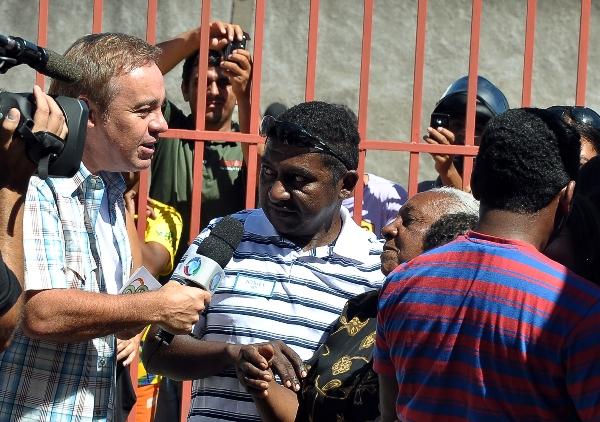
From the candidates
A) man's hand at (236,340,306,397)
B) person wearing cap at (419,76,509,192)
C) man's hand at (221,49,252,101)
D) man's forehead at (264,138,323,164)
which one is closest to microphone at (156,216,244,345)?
man's hand at (236,340,306,397)

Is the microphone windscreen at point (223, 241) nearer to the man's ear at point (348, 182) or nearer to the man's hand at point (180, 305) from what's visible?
the man's hand at point (180, 305)

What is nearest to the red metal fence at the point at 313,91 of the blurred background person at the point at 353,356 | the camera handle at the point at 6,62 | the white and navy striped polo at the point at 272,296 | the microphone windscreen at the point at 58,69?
the white and navy striped polo at the point at 272,296

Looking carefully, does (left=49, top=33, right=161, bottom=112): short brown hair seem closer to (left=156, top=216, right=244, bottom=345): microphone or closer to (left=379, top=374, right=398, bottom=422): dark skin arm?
(left=156, top=216, right=244, bottom=345): microphone

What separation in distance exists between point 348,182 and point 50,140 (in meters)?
1.29

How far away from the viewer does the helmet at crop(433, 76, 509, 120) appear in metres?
4.78

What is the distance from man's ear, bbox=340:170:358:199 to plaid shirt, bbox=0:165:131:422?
2.61 ft

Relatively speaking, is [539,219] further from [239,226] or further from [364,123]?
[364,123]

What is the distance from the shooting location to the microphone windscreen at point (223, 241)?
10.4 ft

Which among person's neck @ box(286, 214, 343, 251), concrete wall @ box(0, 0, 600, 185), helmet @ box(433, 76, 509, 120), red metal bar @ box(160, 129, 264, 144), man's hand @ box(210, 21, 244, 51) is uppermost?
concrete wall @ box(0, 0, 600, 185)

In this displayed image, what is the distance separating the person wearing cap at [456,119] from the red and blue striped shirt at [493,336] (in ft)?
6.54

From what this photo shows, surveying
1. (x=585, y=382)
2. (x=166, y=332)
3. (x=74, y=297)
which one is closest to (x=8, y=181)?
(x=74, y=297)

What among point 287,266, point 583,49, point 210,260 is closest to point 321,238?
point 287,266

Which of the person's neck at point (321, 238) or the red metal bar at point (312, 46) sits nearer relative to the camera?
the person's neck at point (321, 238)

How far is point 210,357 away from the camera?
3279 millimetres
